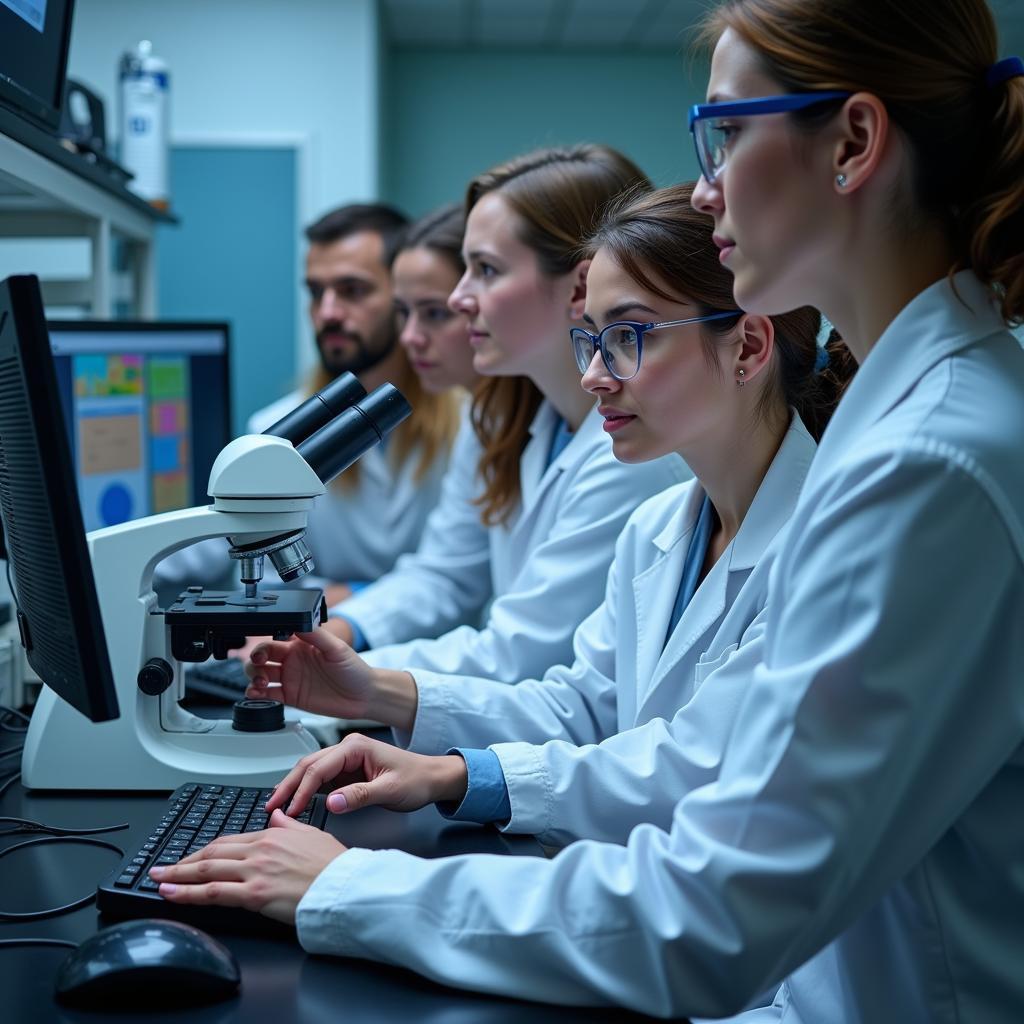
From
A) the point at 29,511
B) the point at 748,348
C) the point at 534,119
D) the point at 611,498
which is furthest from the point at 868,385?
the point at 534,119

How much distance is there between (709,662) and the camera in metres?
1.11

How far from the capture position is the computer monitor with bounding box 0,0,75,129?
126 cm

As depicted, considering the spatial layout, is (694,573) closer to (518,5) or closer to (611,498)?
(611,498)

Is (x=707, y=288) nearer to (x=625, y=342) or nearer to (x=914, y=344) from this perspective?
(x=625, y=342)

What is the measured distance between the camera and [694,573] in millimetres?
1242

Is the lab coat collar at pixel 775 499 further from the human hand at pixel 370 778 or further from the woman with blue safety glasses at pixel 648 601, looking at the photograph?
the human hand at pixel 370 778

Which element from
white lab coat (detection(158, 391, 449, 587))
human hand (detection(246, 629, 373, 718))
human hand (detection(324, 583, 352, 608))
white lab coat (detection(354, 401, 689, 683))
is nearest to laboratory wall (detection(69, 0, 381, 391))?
white lab coat (detection(158, 391, 449, 587))

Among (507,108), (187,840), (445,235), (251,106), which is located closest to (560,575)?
(187,840)

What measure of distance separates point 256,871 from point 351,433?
51 centimetres

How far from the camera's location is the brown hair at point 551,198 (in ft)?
5.61

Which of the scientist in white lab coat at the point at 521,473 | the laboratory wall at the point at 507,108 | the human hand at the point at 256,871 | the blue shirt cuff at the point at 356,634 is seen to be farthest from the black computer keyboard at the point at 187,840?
the laboratory wall at the point at 507,108

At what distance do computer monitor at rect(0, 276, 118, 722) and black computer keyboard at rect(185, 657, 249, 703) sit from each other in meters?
0.50

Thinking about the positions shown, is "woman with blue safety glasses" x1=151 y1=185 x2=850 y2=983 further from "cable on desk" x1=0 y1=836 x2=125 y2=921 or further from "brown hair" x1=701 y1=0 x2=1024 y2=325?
"brown hair" x1=701 y1=0 x2=1024 y2=325

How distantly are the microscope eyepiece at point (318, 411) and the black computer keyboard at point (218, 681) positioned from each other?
1.23 feet
